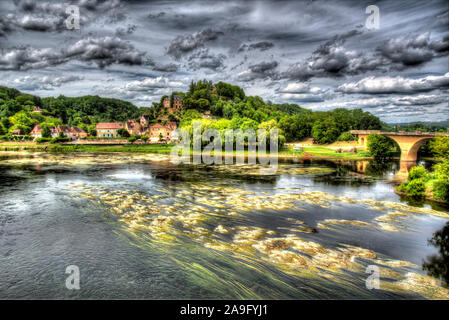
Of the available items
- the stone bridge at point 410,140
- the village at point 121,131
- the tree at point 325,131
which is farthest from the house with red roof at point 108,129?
the stone bridge at point 410,140

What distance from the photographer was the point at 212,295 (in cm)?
1148

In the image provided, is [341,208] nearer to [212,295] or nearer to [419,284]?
[419,284]

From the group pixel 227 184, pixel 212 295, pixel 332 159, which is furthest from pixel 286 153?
pixel 212 295

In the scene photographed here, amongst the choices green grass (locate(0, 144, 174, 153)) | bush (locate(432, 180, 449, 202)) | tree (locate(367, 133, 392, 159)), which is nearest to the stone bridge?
tree (locate(367, 133, 392, 159))

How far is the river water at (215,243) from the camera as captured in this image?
11.9 m

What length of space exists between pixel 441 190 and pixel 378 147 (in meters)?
46.4

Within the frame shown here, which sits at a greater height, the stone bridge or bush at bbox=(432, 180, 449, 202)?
the stone bridge

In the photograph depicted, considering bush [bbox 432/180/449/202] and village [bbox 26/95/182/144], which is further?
village [bbox 26/95/182/144]

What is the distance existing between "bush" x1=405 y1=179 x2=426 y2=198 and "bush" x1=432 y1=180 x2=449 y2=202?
57.8 inches

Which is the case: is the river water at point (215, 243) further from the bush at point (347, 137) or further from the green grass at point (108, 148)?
the bush at point (347, 137)

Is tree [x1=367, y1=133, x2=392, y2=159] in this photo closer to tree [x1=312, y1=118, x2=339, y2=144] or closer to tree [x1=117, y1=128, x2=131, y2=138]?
tree [x1=312, y1=118, x2=339, y2=144]

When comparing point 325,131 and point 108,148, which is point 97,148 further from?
point 325,131

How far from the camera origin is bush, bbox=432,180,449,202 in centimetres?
2562

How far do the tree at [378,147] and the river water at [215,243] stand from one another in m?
42.6
